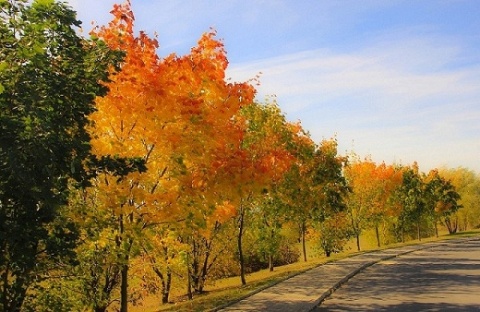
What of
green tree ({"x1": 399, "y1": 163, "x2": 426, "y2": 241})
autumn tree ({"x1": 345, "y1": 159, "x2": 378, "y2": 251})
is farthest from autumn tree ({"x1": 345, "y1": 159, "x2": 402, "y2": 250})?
green tree ({"x1": 399, "y1": 163, "x2": 426, "y2": 241})

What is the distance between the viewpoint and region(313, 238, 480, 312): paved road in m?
14.6

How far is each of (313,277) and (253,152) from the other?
714 centimetres

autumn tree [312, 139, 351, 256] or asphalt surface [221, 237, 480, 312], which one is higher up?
autumn tree [312, 139, 351, 256]

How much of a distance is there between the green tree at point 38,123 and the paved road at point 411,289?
923 cm

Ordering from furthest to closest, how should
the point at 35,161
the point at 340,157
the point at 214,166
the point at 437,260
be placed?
the point at 340,157, the point at 437,260, the point at 214,166, the point at 35,161

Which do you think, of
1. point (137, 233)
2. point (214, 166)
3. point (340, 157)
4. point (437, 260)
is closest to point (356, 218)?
point (340, 157)

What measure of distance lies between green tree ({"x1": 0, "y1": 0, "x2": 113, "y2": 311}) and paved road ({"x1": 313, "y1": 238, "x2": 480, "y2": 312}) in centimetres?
923

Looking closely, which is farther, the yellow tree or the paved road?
the paved road

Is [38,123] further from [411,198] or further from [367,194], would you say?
[411,198]

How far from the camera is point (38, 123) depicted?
784 centimetres

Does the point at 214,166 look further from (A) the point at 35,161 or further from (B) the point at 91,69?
(A) the point at 35,161

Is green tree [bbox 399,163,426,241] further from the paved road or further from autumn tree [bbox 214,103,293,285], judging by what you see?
autumn tree [bbox 214,103,293,285]

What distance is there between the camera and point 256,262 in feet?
149

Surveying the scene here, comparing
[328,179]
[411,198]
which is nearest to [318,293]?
[328,179]
